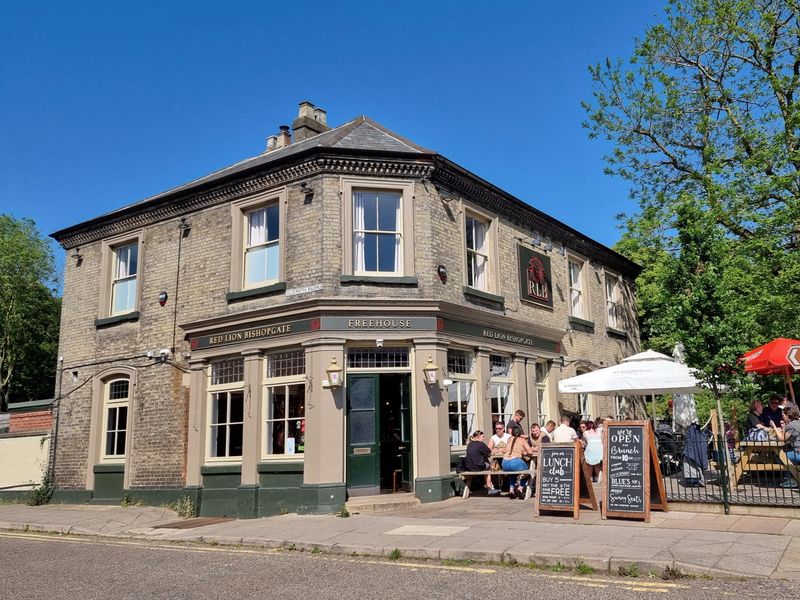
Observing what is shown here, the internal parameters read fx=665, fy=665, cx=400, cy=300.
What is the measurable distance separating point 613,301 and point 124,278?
614 inches

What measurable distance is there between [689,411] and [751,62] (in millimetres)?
13876

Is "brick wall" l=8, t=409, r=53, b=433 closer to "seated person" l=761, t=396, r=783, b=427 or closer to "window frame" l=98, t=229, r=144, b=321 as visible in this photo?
"window frame" l=98, t=229, r=144, b=321

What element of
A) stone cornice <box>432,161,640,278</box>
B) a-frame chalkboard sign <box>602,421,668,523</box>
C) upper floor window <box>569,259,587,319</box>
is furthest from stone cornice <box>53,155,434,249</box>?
upper floor window <box>569,259,587,319</box>

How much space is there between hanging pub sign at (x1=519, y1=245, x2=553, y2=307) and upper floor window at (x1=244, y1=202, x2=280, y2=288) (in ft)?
21.0

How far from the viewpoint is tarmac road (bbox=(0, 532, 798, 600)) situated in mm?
6176

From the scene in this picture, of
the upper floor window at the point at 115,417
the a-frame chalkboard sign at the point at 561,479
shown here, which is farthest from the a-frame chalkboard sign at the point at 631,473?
the upper floor window at the point at 115,417

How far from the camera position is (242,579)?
23.7ft

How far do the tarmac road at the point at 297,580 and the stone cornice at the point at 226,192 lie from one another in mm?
7847

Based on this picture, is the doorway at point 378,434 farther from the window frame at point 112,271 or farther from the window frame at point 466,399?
the window frame at point 112,271

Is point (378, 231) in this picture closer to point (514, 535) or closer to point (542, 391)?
point (542, 391)

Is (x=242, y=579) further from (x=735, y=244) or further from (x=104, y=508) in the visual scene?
(x=735, y=244)

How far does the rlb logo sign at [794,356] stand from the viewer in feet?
46.0

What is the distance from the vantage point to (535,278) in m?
17.8

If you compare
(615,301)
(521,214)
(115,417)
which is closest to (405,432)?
(521,214)
